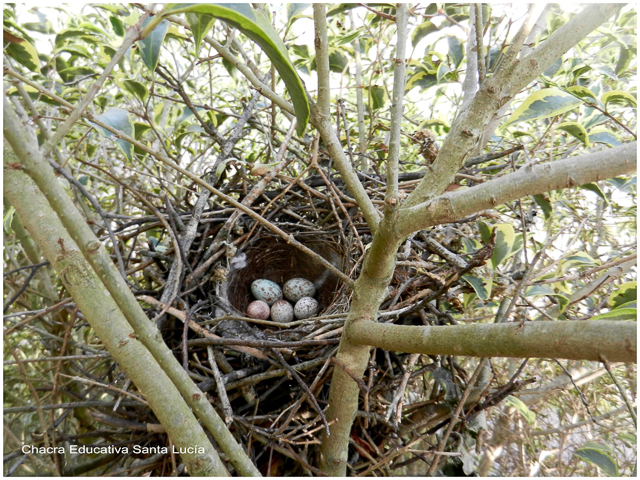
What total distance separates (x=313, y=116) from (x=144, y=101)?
509 millimetres

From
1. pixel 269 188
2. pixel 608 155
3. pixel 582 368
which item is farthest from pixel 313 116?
pixel 582 368

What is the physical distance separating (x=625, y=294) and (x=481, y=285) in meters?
0.21

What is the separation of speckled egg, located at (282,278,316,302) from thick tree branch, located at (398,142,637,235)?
2.84ft

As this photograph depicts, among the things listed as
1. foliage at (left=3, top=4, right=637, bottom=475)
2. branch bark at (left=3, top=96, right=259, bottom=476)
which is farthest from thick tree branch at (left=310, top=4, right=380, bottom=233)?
branch bark at (left=3, top=96, right=259, bottom=476)

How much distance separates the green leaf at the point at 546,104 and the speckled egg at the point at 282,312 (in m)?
0.77

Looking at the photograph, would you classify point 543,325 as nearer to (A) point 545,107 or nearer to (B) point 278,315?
(A) point 545,107

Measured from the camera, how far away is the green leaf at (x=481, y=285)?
28.3 inches

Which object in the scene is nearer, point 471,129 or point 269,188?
point 471,129

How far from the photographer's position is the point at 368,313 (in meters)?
0.55

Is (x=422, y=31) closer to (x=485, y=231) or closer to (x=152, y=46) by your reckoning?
(x=485, y=231)

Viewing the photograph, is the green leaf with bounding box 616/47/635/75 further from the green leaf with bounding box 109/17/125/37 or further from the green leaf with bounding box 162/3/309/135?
the green leaf with bounding box 109/17/125/37

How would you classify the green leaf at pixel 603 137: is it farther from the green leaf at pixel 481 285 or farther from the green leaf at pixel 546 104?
the green leaf at pixel 481 285

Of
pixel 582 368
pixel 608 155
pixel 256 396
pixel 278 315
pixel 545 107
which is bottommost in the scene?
pixel 256 396

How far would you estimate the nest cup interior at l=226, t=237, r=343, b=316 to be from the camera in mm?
1187
